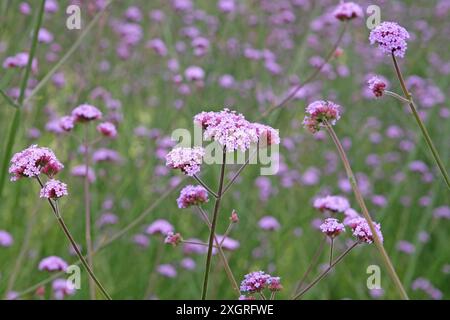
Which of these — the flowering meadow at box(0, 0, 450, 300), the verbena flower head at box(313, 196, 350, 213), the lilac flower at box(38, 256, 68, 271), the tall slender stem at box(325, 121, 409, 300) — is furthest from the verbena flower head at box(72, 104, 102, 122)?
the tall slender stem at box(325, 121, 409, 300)

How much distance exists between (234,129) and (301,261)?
1764mm

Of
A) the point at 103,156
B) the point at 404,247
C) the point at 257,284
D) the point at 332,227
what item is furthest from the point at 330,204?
the point at 404,247

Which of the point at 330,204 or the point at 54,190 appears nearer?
the point at 54,190

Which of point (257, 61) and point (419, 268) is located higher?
point (257, 61)

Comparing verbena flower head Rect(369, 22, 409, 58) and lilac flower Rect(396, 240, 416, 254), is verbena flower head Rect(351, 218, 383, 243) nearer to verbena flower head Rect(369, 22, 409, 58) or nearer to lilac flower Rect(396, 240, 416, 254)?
verbena flower head Rect(369, 22, 409, 58)

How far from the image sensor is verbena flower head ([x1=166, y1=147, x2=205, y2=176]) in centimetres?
103

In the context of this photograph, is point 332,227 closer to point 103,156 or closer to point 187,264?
point 187,264

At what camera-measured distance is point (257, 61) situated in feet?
10.8

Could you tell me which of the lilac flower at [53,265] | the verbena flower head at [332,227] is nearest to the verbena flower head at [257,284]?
the verbena flower head at [332,227]

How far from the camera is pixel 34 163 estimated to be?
105cm

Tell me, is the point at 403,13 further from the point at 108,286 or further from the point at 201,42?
the point at 108,286

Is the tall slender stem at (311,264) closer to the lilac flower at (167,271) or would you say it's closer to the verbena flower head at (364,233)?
the verbena flower head at (364,233)

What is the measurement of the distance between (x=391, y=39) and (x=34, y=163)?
588mm

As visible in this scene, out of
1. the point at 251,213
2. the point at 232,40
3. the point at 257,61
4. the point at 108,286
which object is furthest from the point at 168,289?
the point at 232,40
